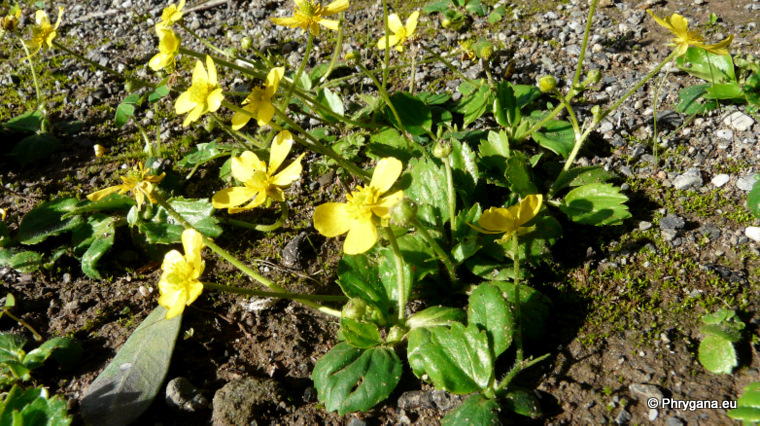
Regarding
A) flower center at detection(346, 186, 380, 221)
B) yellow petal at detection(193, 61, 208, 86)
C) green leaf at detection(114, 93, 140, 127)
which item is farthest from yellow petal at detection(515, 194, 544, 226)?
green leaf at detection(114, 93, 140, 127)

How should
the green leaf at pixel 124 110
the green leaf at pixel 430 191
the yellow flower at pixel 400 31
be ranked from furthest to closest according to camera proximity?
the green leaf at pixel 124 110, the yellow flower at pixel 400 31, the green leaf at pixel 430 191

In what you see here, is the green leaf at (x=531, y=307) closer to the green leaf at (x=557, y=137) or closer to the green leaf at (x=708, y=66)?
the green leaf at (x=557, y=137)

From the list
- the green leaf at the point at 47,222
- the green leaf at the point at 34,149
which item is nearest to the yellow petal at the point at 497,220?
the green leaf at the point at 47,222

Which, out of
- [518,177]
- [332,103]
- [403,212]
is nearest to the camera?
[403,212]

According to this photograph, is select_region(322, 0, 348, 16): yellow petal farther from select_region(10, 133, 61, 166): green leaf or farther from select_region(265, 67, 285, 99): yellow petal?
select_region(10, 133, 61, 166): green leaf

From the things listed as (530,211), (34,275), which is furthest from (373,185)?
(34,275)

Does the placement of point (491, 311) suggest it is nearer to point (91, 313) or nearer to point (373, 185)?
point (373, 185)

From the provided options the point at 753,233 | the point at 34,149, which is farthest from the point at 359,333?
the point at 34,149

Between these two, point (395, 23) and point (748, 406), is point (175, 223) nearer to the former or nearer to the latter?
point (395, 23)
